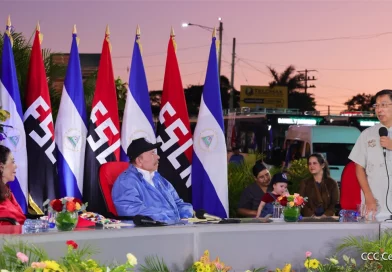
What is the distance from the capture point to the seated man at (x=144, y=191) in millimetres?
6949

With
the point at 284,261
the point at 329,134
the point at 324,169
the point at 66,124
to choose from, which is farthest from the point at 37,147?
the point at 329,134

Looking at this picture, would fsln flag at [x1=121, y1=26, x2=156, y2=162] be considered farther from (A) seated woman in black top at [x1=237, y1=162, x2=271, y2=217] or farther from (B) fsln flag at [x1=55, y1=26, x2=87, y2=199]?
(A) seated woman in black top at [x1=237, y1=162, x2=271, y2=217]

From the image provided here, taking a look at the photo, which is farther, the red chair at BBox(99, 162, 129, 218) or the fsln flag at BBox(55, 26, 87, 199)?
the fsln flag at BBox(55, 26, 87, 199)

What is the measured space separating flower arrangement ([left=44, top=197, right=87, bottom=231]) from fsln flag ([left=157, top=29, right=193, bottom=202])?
5682 millimetres

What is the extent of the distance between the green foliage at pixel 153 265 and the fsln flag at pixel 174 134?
6287mm

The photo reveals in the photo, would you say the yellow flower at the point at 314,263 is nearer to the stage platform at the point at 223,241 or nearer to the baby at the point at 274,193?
the stage platform at the point at 223,241

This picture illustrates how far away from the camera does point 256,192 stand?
982cm

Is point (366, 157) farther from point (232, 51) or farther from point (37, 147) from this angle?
point (232, 51)

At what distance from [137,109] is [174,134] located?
60 centimetres

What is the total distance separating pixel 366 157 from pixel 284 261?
182cm

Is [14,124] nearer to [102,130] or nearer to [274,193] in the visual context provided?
[102,130]

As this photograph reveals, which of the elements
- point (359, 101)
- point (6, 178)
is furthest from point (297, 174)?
point (359, 101)

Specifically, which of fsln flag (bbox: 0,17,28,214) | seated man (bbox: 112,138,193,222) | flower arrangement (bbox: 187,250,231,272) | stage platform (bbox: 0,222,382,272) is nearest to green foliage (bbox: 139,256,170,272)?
stage platform (bbox: 0,222,382,272)

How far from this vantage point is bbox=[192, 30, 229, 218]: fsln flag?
10836mm
